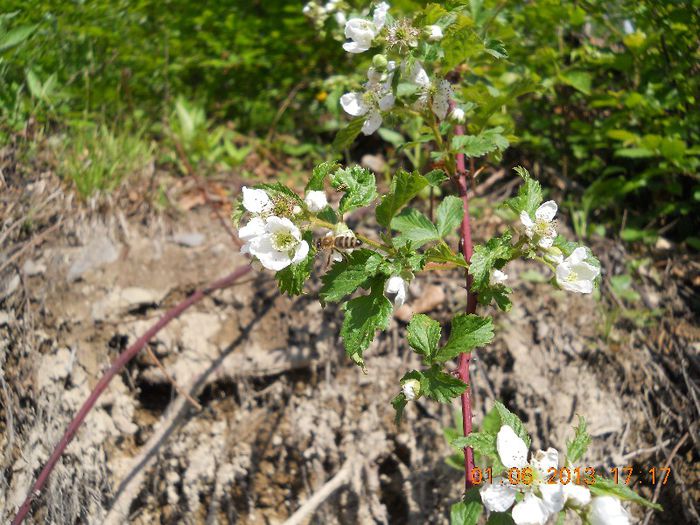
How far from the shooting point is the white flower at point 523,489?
107 cm

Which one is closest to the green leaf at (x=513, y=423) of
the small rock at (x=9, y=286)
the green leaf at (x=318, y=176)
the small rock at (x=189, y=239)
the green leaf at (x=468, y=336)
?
the green leaf at (x=468, y=336)

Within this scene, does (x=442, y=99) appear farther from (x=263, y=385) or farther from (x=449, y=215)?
(x=263, y=385)

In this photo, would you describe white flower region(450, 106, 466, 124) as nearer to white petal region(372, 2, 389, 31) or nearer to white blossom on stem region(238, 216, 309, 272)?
white petal region(372, 2, 389, 31)

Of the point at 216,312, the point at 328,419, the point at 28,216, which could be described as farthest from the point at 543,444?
the point at 28,216

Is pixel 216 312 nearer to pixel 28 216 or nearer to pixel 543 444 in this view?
pixel 28 216

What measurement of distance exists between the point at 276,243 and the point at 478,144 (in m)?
0.69

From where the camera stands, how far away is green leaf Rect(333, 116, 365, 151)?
1.52 meters

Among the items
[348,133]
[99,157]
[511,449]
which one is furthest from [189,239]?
[511,449]

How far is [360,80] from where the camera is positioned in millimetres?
2320

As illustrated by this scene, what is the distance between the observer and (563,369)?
215 centimetres

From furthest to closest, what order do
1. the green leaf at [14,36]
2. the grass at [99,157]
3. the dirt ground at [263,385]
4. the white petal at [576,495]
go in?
the grass at [99,157] → the green leaf at [14,36] → the dirt ground at [263,385] → the white petal at [576,495]

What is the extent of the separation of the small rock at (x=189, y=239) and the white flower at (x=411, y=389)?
1515 millimetres

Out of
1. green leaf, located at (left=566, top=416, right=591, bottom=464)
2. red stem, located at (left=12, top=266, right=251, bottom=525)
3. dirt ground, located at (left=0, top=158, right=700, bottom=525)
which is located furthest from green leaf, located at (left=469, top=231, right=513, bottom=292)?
red stem, located at (left=12, top=266, right=251, bottom=525)

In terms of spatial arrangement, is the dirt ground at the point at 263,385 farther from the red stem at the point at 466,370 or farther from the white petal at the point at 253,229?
the white petal at the point at 253,229
